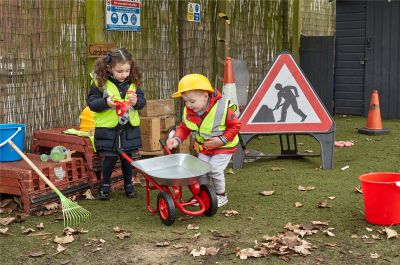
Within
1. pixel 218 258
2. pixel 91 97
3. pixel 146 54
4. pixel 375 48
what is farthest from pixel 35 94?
pixel 375 48

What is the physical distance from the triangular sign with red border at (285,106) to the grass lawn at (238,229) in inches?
21.0

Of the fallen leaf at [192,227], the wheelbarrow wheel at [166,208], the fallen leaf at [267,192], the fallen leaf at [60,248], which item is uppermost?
the wheelbarrow wheel at [166,208]

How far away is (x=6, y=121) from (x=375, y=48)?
7763 millimetres

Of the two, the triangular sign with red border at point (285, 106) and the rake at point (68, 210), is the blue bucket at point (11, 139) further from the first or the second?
the triangular sign with red border at point (285, 106)

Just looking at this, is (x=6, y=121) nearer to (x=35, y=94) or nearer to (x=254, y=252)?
(x=35, y=94)

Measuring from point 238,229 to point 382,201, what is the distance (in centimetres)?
116

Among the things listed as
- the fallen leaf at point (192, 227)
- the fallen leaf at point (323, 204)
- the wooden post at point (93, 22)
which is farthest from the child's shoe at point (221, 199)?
the wooden post at point (93, 22)

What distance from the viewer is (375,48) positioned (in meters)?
11.4

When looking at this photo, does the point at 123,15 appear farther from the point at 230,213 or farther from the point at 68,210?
the point at 230,213

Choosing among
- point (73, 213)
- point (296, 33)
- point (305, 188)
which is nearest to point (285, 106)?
point (305, 188)

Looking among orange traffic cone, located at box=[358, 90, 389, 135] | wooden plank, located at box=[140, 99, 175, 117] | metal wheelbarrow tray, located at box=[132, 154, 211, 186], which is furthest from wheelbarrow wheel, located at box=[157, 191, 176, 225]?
orange traffic cone, located at box=[358, 90, 389, 135]

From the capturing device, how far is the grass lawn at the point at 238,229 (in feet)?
13.2

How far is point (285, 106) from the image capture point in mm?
6660

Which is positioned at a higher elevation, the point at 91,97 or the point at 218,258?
the point at 91,97
